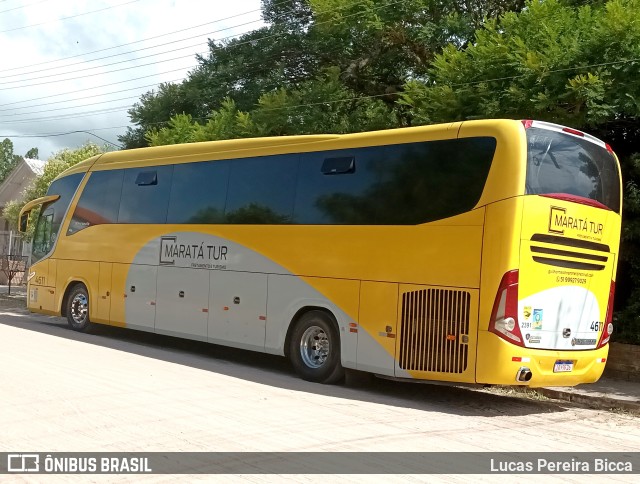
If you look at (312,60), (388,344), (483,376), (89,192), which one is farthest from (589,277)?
(312,60)

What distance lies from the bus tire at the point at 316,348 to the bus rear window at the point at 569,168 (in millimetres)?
3717

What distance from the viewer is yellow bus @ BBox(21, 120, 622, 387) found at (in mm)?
9820

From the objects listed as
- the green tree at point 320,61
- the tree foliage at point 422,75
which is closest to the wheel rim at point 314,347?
the tree foliage at point 422,75

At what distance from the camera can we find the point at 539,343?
32.6ft

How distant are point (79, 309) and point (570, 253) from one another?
36.5ft

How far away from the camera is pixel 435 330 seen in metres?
10.3

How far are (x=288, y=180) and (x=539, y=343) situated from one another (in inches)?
188

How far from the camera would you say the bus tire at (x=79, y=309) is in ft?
56.2

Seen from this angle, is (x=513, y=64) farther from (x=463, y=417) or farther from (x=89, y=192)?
(x=89, y=192)

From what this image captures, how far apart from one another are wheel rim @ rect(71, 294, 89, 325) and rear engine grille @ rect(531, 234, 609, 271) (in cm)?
1057

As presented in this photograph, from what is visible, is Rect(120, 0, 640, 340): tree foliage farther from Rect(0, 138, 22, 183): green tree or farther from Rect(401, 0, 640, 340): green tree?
Rect(0, 138, 22, 183): green tree

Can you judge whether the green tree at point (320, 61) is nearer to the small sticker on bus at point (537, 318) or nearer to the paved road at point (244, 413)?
the paved road at point (244, 413)

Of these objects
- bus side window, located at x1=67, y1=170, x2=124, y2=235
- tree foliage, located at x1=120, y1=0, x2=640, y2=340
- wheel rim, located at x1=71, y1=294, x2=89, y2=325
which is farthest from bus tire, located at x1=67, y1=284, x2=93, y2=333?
tree foliage, located at x1=120, y1=0, x2=640, y2=340

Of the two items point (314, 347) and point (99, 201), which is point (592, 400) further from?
point (99, 201)
